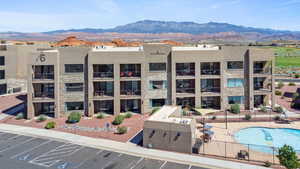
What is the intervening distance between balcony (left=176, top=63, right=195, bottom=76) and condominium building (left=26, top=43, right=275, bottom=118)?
19cm

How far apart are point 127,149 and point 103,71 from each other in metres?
20.5

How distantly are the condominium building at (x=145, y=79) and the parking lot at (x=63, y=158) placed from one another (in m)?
13.3

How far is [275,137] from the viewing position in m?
33.2

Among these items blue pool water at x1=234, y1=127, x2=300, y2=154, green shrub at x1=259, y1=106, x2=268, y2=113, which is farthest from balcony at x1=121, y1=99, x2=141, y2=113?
green shrub at x1=259, y1=106, x2=268, y2=113

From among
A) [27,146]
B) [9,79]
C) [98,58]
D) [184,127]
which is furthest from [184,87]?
[9,79]

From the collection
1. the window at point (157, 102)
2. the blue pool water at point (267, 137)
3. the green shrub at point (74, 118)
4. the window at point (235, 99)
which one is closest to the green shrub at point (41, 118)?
the green shrub at point (74, 118)

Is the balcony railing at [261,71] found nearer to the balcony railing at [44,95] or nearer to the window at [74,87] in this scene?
the window at [74,87]

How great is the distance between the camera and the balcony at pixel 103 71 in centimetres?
4400

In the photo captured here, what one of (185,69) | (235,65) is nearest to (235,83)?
(235,65)

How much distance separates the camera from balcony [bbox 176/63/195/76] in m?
46.5

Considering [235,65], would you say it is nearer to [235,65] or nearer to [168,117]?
[235,65]

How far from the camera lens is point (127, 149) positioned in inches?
1106

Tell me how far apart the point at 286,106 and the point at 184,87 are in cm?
2128

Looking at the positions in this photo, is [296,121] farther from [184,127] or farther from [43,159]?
[43,159]
